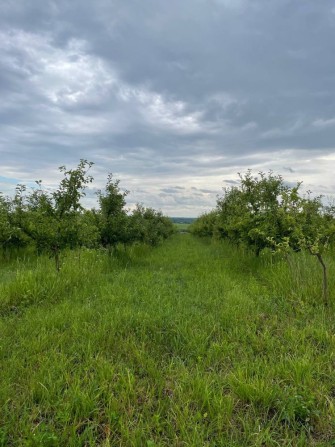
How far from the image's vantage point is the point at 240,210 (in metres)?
12.2

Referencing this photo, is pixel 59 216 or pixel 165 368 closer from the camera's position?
pixel 165 368

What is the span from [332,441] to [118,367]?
91.0 inches

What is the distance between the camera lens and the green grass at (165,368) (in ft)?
8.62

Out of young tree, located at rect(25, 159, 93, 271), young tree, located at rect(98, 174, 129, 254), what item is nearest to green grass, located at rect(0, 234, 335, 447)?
young tree, located at rect(25, 159, 93, 271)

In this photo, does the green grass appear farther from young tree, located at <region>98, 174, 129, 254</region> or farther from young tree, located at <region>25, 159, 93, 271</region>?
young tree, located at <region>98, 174, 129, 254</region>

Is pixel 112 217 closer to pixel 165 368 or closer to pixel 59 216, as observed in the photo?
pixel 59 216

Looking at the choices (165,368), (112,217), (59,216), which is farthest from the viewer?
(112,217)

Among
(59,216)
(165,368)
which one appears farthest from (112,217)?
(165,368)

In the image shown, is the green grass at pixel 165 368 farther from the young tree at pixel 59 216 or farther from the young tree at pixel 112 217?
the young tree at pixel 112 217

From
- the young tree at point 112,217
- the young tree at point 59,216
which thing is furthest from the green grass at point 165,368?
the young tree at point 112,217

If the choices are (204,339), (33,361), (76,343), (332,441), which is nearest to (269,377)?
(332,441)

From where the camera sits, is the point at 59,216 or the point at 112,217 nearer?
the point at 59,216

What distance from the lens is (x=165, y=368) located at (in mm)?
3562

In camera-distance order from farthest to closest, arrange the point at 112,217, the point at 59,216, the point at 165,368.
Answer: the point at 112,217 < the point at 59,216 < the point at 165,368
